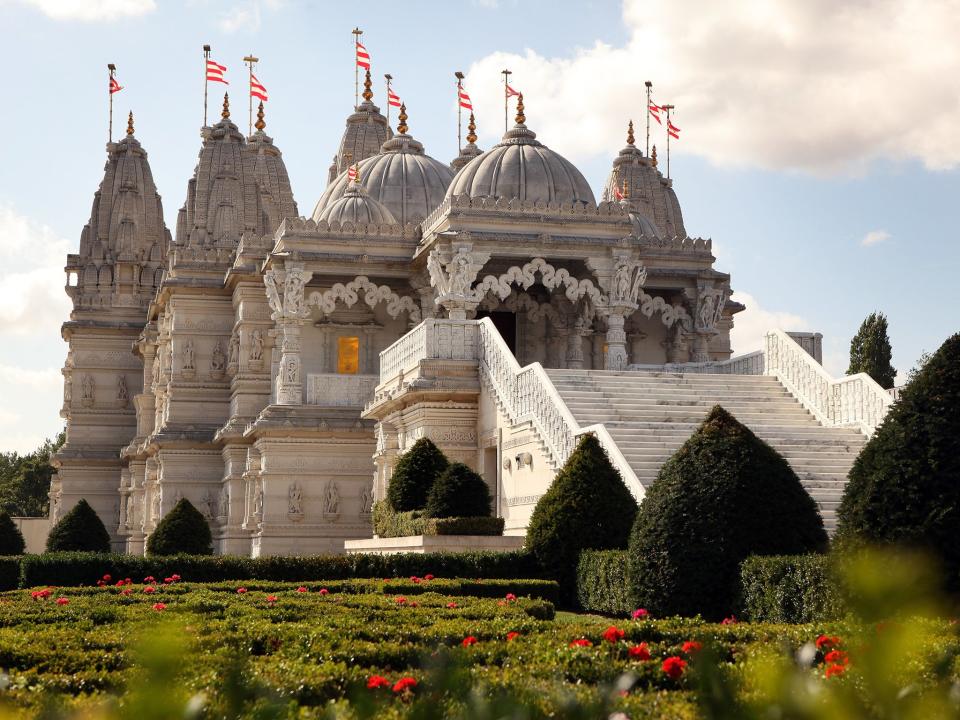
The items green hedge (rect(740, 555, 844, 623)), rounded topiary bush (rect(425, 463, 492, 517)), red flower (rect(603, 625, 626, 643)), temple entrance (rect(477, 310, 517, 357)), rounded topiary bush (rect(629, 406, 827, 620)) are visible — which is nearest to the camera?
red flower (rect(603, 625, 626, 643))

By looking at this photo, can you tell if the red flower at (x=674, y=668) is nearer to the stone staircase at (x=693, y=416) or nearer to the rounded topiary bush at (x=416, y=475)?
the stone staircase at (x=693, y=416)

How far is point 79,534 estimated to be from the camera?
1264 inches

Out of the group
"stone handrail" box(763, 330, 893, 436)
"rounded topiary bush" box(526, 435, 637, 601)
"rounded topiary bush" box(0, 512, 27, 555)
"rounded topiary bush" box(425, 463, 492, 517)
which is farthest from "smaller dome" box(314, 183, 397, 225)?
"rounded topiary bush" box(526, 435, 637, 601)

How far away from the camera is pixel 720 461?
13.1 meters

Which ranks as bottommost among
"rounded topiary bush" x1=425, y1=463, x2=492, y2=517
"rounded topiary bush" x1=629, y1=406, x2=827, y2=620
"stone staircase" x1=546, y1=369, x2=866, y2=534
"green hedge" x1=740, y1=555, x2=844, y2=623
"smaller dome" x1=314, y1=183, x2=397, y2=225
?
"green hedge" x1=740, y1=555, x2=844, y2=623

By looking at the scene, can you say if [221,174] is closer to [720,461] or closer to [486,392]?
[486,392]

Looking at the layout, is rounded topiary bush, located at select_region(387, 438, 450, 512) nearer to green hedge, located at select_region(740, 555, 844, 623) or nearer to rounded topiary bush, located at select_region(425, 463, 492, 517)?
rounded topiary bush, located at select_region(425, 463, 492, 517)

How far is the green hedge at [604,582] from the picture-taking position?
1399 centimetres

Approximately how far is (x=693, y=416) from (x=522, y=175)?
12385mm

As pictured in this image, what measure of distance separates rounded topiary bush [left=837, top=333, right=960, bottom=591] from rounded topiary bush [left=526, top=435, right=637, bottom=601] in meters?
5.35

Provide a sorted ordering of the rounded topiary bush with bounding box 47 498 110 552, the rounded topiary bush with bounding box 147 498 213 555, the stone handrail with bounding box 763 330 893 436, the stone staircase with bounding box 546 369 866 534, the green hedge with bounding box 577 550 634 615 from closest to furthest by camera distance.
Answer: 1. the green hedge with bounding box 577 550 634 615
2. the stone staircase with bounding box 546 369 866 534
3. the stone handrail with bounding box 763 330 893 436
4. the rounded topiary bush with bounding box 147 498 213 555
5. the rounded topiary bush with bounding box 47 498 110 552

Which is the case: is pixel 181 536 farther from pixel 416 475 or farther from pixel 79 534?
pixel 79 534

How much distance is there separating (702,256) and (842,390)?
13714 millimetres

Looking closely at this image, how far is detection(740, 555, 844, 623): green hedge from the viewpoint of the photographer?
35.3 feet
